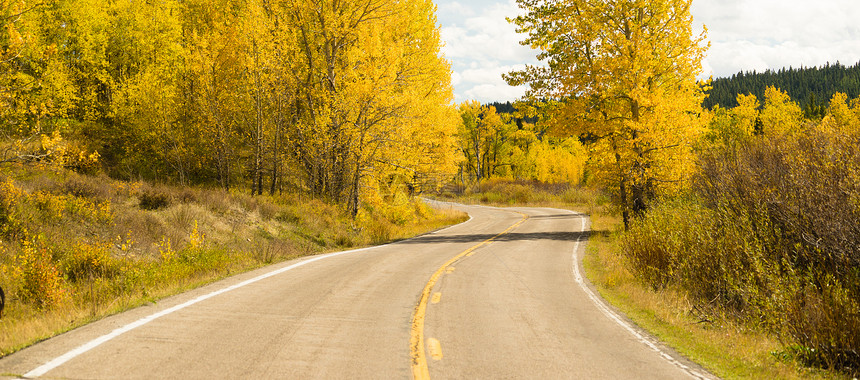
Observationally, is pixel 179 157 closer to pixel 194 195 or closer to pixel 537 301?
pixel 194 195

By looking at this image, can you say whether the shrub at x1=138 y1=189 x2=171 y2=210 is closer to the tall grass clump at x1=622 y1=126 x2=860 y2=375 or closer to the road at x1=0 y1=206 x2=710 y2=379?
the road at x1=0 y1=206 x2=710 y2=379

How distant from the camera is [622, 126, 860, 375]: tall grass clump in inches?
247

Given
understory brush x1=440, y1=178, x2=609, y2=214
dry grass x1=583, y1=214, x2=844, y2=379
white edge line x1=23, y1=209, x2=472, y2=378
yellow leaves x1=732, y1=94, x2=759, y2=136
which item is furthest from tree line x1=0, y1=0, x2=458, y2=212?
yellow leaves x1=732, y1=94, x2=759, y2=136

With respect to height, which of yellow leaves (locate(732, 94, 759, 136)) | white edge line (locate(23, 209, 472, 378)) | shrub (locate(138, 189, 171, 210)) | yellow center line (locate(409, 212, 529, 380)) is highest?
yellow leaves (locate(732, 94, 759, 136))

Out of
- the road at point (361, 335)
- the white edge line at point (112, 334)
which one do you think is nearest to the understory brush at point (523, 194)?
the road at point (361, 335)

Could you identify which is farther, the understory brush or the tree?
the understory brush

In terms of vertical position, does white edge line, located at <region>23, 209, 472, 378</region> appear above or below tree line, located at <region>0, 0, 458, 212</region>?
below

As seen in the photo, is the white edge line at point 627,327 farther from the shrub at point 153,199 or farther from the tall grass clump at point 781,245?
the shrub at point 153,199

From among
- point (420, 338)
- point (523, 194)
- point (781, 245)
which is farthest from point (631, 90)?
point (523, 194)

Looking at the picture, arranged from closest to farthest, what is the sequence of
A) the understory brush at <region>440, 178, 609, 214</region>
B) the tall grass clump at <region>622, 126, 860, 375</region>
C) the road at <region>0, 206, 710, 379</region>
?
the road at <region>0, 206, 710, 379</region> → the tall grass clump at <region>622, 126, 860, 375</region> → the understory brush at <region>440, 178, 609, 214</region>

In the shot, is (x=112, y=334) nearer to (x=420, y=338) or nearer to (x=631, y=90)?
(x=420, y=338)

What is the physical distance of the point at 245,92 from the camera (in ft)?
70.2

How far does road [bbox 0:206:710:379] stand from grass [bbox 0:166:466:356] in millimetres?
906

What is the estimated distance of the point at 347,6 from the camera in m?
20.6
